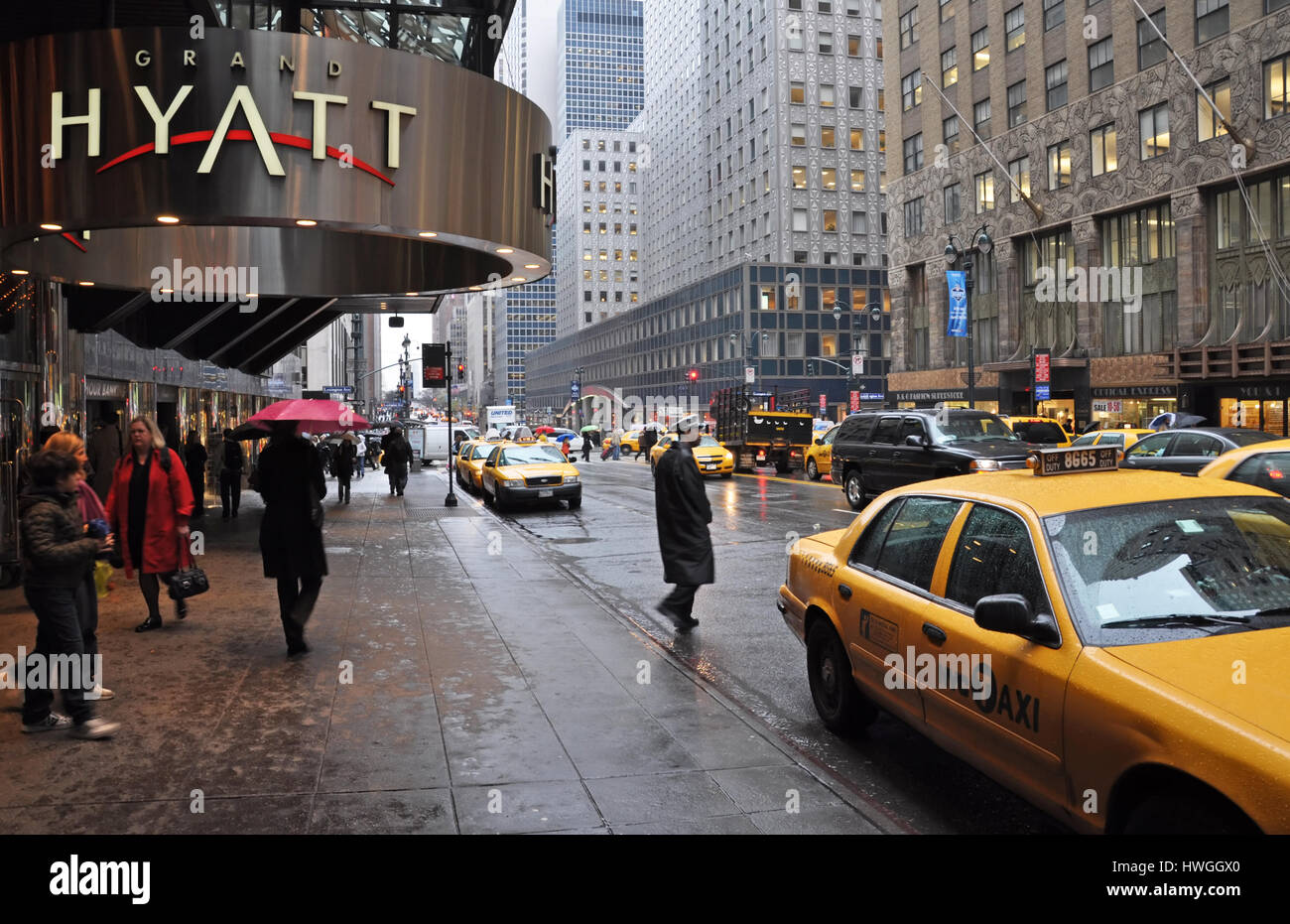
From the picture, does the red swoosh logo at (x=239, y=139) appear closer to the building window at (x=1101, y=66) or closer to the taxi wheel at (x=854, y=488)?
the taxi wheel at (x=854, y=488)

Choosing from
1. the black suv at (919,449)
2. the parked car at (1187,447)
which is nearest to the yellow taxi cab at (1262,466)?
the parked car at (1187,447)

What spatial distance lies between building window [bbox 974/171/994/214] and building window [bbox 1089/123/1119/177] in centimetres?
674

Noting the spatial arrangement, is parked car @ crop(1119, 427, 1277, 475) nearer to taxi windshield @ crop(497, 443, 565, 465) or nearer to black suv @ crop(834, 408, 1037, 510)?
black suv @ crop(834, 408, 1037, 510)

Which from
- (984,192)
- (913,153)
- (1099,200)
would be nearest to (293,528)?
(1099,200)

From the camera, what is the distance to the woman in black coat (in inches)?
311

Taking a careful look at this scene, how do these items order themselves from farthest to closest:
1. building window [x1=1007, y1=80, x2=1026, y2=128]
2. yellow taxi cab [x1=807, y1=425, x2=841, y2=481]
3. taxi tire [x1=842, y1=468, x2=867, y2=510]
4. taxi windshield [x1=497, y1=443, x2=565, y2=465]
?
building window [x1=1007, y1=80, x2=1026, y2=128]
yellow taxi cab [x1=807, y1=425, x2=841, y2=481]
taxi windshield [x1=497, y1=443, x2=565, y2=465]
taxi tire [x1=842, y1=468, x2=867, y2=510]

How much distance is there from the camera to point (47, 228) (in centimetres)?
1012

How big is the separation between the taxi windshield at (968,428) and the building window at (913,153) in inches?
1537

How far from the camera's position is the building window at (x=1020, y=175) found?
148ft

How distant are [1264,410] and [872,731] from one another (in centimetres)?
3431

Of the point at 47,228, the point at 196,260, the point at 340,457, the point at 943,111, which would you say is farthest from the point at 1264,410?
the point at 47,228

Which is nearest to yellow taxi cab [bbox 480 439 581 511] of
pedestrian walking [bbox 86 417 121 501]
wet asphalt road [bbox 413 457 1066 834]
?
wet asphalt road [bbox 413 457 1066 834]

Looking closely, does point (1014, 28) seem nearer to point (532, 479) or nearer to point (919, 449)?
point (919, 449)

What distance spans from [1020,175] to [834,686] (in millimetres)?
45334
